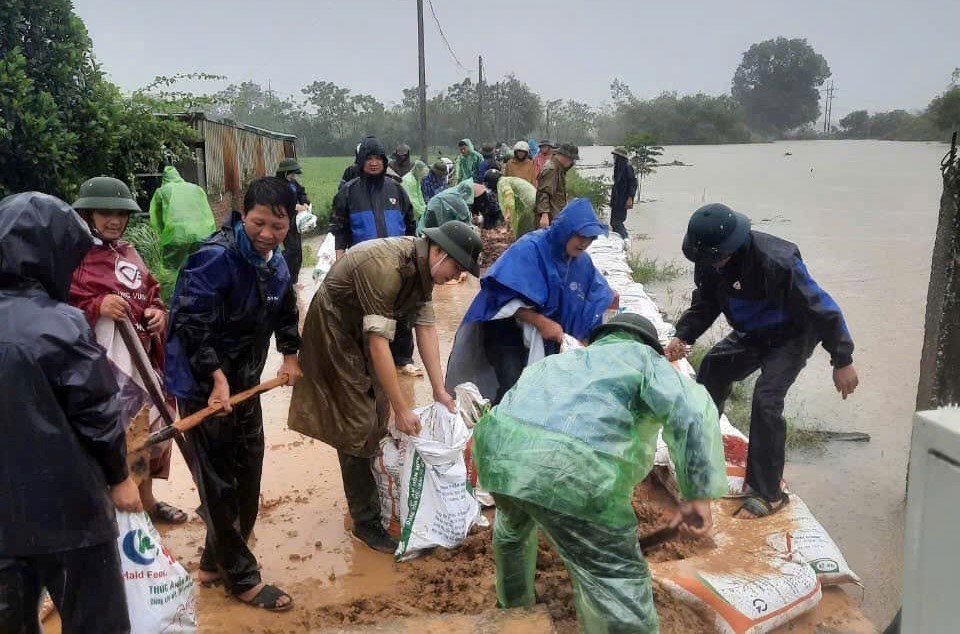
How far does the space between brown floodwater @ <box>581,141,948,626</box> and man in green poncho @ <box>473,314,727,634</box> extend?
166 cm

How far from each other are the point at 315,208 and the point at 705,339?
1167 centimetres

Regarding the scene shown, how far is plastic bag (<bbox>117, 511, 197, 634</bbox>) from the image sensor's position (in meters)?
2.11

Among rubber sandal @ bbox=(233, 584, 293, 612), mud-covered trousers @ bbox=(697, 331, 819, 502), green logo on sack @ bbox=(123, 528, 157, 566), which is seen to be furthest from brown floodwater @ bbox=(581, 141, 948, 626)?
green logo on sack @ bbox=(123, 528, 157, 566)

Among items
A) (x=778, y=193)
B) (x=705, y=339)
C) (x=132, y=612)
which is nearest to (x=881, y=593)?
(x=132, y=612)

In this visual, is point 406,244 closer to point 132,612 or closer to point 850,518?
point 132,612

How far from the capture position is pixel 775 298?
3.38 meters

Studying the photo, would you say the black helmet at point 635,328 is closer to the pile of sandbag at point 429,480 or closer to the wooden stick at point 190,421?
the pile of sandbag at point 429,480

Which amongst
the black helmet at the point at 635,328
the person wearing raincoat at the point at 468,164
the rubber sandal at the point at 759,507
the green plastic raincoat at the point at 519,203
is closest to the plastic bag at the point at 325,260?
the green plastic raincoat at the point at 519,203

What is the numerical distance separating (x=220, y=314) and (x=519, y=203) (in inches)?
252

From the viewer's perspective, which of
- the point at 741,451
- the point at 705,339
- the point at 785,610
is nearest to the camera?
the point at 785,610

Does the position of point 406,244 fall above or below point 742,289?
above

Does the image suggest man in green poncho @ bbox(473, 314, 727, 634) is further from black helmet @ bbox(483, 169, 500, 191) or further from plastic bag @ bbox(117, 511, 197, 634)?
black helmet @ bbox(483, 169, 500, 191)

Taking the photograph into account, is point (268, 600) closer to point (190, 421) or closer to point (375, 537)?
point (375, 537)

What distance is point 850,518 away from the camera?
396cm
